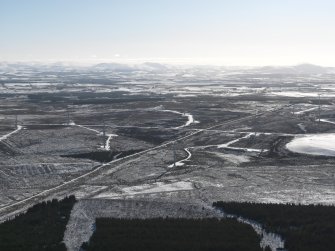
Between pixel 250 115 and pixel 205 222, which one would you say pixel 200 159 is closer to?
pixel 205 222

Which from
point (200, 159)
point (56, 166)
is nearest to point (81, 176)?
point (56, 166)

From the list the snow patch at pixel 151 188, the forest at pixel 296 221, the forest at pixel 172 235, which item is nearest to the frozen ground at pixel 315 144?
the snow patch at pixel 151 188

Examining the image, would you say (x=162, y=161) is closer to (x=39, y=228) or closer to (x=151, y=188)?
(x=151, y=188)

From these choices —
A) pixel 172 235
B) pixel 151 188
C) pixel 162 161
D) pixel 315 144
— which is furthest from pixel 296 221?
pixel 315 144

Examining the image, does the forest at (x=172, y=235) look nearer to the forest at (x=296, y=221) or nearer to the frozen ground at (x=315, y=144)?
the forest at (x=296, y=221)

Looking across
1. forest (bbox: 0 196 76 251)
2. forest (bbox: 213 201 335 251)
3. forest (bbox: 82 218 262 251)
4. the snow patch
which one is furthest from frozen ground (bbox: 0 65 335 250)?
forest (bbox: 213 201 335 251)

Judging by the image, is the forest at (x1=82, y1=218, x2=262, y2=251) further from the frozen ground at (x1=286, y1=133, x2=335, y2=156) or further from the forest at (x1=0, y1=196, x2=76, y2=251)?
the frozen ground at (x1=286, y1=133, x2=335, y2=156)
